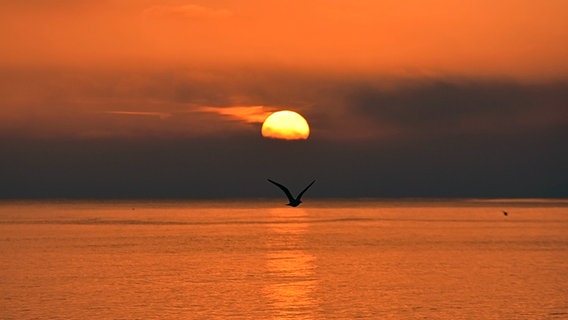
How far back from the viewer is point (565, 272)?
67438 mm

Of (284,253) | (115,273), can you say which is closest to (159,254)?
(284,253)

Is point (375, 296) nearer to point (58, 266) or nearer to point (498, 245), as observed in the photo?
point (58, 266)

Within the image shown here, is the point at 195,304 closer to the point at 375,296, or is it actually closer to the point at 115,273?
the point at 375,296

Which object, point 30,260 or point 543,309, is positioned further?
point 30,260

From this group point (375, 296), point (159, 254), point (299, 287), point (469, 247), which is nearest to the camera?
point (375, 296)

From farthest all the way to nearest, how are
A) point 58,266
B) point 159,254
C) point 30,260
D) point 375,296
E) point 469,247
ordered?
point 469,247 < point 159,254 < point 30,260 < point 58,266 < point 375,296

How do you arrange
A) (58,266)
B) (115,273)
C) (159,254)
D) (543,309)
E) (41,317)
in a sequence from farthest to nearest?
(159,254), (58,266), (115,273), (543,309), (41,317)

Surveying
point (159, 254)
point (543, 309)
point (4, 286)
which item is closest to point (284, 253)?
point (159, 254)

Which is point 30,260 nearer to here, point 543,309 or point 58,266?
point 58,266

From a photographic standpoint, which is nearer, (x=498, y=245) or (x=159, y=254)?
(x=159, y=254)

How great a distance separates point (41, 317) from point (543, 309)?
2526 centimetres

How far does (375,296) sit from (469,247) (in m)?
46.3

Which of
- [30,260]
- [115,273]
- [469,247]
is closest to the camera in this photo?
[115,273]

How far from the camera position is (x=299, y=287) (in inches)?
2235
